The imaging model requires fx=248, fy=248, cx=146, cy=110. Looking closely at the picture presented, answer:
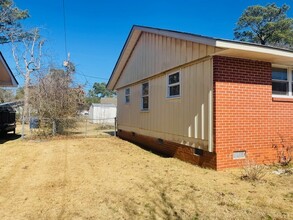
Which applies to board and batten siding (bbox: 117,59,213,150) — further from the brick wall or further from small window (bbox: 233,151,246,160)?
small window (bbox: 233,151,246,160)

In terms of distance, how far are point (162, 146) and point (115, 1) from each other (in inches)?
392

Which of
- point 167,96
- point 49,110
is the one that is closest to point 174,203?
point 167,96

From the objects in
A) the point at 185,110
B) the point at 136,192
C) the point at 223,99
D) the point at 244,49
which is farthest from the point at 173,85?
the point at 136,192

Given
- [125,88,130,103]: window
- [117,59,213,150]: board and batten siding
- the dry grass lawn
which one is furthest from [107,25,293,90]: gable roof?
[125,88,130,103]: window

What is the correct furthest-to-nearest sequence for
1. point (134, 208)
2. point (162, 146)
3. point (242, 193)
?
point (162, 146), point (242, 193), point (134, 208)

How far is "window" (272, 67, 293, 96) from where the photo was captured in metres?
7.47

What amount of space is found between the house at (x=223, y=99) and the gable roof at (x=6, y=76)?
23.2ft

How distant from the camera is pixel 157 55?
10.0 metres

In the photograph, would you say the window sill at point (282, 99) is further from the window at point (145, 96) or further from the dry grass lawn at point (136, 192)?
the window at point (145, 96)

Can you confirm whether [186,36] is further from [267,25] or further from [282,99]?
[267,25]

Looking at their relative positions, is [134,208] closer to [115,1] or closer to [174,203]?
[174,203]

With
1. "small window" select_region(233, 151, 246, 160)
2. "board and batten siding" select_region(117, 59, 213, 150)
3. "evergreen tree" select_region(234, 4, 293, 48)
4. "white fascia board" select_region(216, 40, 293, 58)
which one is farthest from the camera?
"evergreen tree" select_region(234, 4, 293, 48)

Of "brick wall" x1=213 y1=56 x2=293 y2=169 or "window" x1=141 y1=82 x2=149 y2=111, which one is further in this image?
"window" x1=141 y1=82 x2=149 y2=111

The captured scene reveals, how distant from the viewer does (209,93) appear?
6.59m
